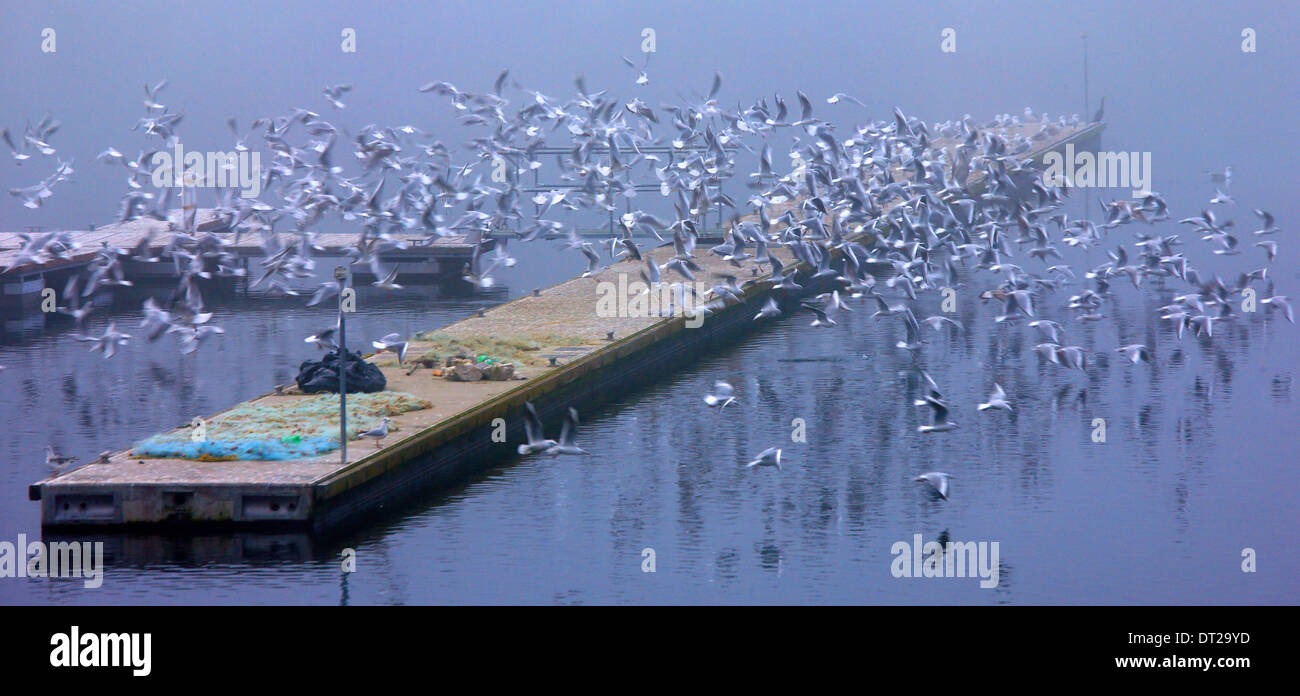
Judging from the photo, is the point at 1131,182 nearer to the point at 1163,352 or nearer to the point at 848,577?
the point at 1163,352

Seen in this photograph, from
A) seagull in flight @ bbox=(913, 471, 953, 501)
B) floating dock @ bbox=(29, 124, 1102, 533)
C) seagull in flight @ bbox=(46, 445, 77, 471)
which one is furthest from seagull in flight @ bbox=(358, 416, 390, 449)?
seagull in flight @ bbox=(913, 471, 953, 501)

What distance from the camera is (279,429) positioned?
2312 cm

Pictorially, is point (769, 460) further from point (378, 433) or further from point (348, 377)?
point (348, 377)

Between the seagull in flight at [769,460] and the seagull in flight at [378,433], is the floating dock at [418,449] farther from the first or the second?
the seagull in flight at [769,460]

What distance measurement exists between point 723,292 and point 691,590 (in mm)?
16973

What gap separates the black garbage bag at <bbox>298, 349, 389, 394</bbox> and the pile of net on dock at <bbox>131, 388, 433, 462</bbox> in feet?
1.28

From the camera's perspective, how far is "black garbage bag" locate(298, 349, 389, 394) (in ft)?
84.6

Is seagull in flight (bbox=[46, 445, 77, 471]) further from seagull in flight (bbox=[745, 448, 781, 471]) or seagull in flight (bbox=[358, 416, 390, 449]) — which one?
seagull in flight (bbox=[745, 448, 781, 471])

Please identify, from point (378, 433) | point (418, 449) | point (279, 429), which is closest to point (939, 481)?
point (418, 449)

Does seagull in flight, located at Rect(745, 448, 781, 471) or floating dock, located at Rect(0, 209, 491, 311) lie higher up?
floating dock, located at Rect(0, 209, 491, 311)

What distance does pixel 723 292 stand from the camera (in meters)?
35.8

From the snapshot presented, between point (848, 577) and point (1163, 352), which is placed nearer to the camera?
point (848, 577)
